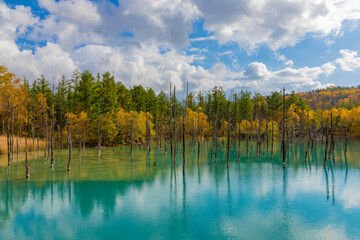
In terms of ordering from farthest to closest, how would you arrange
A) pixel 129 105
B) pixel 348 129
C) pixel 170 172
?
1. pixel 348 129
2. pixel 129 105
3. pixel 170 172

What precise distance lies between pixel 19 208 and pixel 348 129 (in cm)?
10204

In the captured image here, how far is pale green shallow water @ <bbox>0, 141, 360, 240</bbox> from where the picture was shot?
15.0m

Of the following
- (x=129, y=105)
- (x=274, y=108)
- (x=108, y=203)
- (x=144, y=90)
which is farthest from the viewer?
(x=274, y=108)

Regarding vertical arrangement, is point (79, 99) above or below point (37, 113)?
above

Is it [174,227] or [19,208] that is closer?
[174,227]

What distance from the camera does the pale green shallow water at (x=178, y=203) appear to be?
15008 millimetres

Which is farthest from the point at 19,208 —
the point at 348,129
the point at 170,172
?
the point at 348,129

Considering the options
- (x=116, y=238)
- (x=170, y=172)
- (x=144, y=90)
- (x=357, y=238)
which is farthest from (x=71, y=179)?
(x=144, y=90)

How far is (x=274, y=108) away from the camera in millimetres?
93562

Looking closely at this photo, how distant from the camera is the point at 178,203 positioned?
2034 centimetres

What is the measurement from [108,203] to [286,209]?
15.2m

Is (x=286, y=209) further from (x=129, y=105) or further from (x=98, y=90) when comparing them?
(x=129, y=105)

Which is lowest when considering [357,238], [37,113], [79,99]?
[357,238]

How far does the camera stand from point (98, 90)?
60.5m
